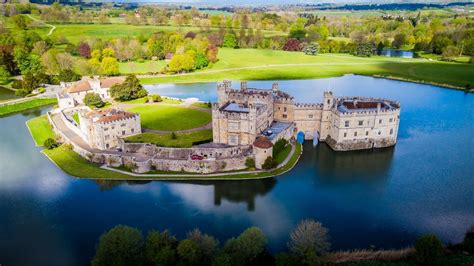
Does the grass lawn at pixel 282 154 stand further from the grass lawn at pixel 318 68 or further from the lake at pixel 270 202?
the grass lawn at pixel 318 68

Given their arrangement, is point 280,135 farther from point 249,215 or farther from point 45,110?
point 45,110

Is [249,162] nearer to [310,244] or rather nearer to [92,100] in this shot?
[310,244]

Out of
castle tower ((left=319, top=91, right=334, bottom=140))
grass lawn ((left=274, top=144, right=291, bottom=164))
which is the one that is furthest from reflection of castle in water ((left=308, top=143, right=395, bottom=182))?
grass lawn ((left=274, top=144, right=291, bottom=164))

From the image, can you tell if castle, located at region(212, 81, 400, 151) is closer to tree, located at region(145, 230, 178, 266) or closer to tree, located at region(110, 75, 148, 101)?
tree, located at region(145, 230, 178, 266)

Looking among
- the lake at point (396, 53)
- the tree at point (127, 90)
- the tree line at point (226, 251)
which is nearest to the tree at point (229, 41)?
the lake at point (396, 53)

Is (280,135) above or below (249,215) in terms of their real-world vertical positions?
above

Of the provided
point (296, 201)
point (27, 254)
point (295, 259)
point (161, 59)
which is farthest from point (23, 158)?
point (161, 59)
